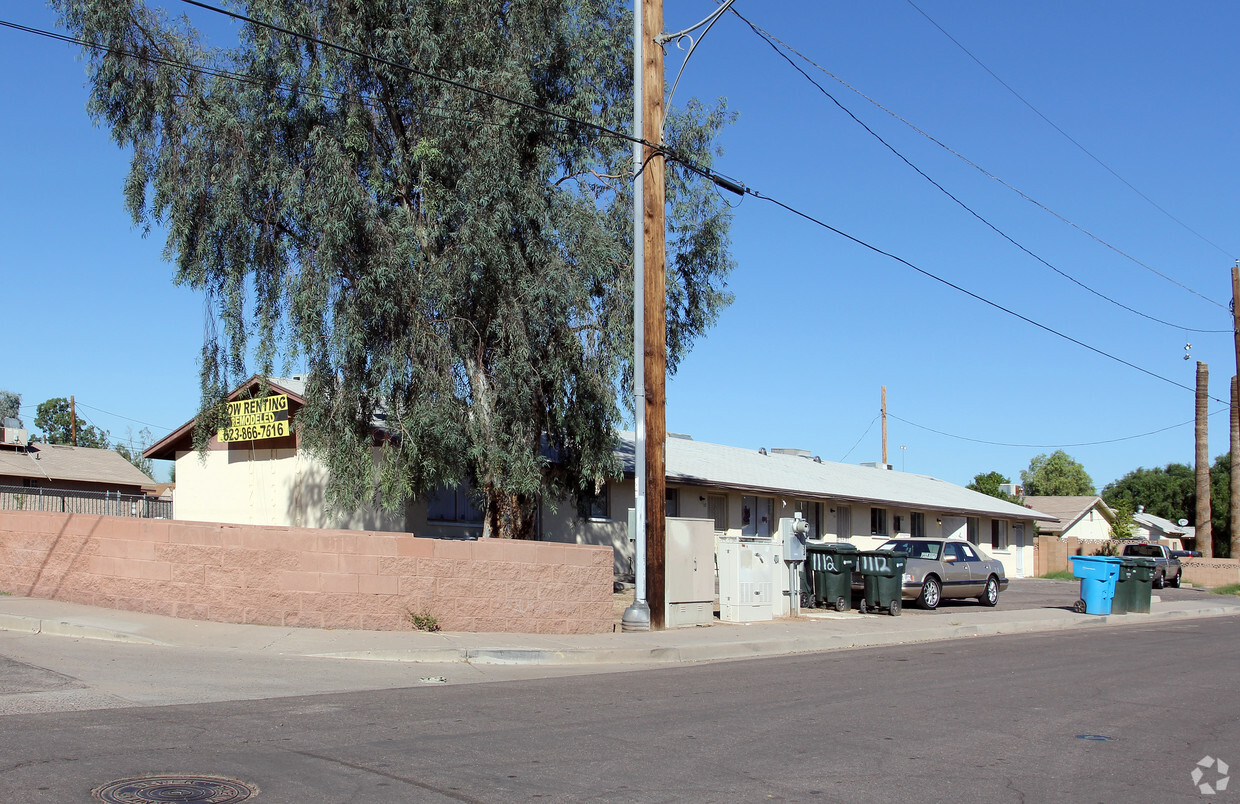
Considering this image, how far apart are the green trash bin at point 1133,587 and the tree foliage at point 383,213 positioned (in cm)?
1357

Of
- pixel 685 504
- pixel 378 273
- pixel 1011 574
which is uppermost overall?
pixel 378 273

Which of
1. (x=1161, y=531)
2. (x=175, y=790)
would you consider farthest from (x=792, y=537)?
(x=1161, y=531)

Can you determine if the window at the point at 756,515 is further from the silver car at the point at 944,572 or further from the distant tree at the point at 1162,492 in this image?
the distant tree at the point at 1162,492

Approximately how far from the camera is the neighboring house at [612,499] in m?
24.6

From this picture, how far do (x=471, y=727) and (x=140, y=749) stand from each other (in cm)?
245

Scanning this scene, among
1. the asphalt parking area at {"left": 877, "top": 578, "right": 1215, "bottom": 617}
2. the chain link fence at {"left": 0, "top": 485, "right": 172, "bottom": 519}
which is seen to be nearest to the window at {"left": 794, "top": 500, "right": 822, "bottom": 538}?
the asphalt parking area at {"left": 877, "top": 578, "right": 1215, "bottom": 617}

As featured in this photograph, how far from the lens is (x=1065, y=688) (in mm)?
11742

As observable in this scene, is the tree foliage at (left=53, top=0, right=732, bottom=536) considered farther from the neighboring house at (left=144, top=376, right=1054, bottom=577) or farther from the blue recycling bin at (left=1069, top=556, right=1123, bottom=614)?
the blue recycling bin at (left=1069, top=556, right=1123, bottom=614)

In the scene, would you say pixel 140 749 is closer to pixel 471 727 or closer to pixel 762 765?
pixel 471 727

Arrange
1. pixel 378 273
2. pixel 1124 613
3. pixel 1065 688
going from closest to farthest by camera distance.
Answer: pixel 1065 688, pixel 378 273, pixel 1124 613

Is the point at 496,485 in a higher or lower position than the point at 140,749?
higher

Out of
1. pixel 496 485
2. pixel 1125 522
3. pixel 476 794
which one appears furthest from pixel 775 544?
pixel 1125 522

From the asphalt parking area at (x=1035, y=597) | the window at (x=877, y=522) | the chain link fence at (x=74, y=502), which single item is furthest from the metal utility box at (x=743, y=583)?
the window at (x=877, y=522)

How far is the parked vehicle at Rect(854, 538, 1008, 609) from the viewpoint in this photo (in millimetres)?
23453
